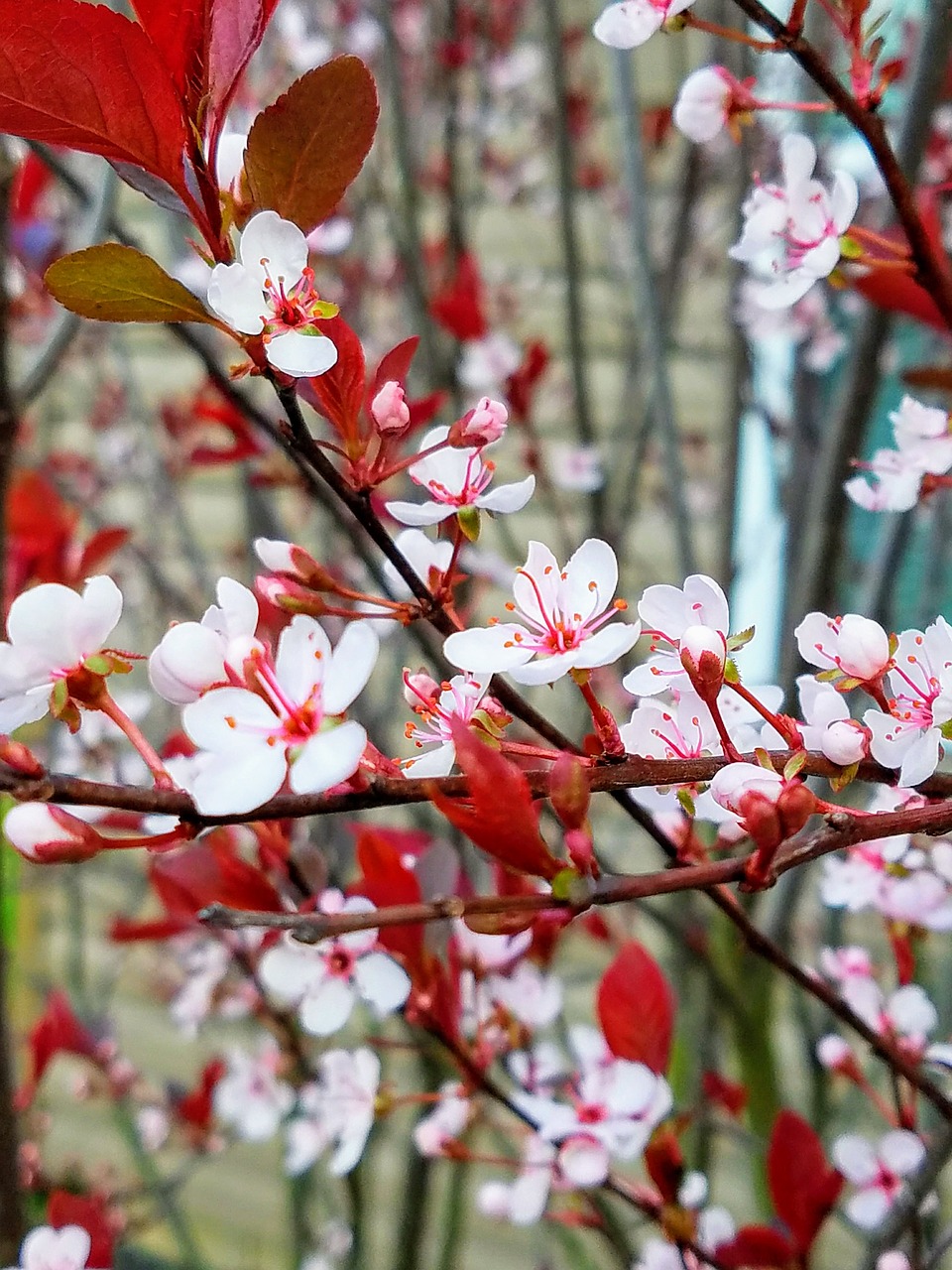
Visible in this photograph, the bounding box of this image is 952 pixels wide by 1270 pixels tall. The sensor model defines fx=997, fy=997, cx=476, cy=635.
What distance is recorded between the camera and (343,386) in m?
0.30

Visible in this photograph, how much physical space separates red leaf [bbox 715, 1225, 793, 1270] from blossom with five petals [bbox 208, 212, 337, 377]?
1.38 ft

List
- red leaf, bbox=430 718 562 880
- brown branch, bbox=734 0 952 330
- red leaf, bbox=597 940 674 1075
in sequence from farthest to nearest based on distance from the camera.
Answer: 1. red leaf, bbox=597 940 674 1075
2. brown branch, bbox=734 0 952 330
3. red leaf, bbox=430 718 562 880

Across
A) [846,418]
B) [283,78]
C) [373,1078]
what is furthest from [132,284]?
[283,78]

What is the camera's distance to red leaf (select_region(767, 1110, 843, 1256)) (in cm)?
47

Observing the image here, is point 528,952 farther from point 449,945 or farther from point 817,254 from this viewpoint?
point 817,254

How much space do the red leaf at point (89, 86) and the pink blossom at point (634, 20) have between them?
0.55 feet

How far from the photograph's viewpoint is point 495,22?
5.21 feet

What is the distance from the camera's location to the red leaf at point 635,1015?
438 millimetres

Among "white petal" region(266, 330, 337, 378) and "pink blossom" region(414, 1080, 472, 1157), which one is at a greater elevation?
"white petal" region(266, 330, 337, 378)

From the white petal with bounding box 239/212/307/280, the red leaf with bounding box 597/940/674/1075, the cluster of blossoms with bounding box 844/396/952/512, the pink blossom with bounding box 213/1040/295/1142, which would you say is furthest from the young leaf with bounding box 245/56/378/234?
the pink blossom with bounding box 213/1040/295/1142

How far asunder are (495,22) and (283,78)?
0.51 meters

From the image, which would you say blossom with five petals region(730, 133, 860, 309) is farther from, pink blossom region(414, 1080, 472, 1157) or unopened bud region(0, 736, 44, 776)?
pink blossom region(414, 1080, 472, 1157)

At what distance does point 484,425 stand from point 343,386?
0.04 metres

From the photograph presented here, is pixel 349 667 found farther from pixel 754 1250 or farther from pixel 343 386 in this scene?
pixel 754 1250
